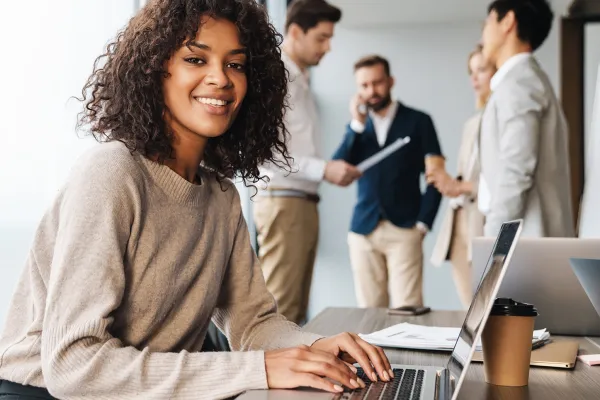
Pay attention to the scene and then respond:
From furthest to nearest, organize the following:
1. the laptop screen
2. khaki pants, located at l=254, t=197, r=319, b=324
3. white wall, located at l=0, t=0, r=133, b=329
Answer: khaki pants, located at l=254, t=197, r=319, b=324 < white wall, located at l=0, t=0, r=133, b=329 < the laptop screen

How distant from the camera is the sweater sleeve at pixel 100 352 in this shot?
3.20 ft

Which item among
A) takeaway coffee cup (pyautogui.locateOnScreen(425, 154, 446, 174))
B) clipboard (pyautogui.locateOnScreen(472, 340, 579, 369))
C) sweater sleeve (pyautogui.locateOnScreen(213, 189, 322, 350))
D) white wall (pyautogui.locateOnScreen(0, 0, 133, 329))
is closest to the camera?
clipboard (pyautogui.locateOnScreen(472, 340, 579, 369))

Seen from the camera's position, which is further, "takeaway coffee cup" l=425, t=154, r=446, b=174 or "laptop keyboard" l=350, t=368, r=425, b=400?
"takeaway coffee cup" l=425, t=154, r=446, b=174

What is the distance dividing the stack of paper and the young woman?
0.64 ft

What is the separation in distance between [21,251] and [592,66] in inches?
182

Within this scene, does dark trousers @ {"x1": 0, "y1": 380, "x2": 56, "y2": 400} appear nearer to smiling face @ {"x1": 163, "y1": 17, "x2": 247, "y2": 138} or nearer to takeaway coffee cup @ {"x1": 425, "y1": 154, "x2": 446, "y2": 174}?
smiling face @ {"x1": 163, "y1": 17, "x2": 247, "y2": 138}

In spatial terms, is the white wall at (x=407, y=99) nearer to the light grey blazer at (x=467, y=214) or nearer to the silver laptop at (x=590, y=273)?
the light grey blazer at (x=467, y=214)

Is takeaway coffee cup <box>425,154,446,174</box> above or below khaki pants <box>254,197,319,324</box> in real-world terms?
above

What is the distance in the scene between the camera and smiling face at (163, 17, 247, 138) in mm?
1271

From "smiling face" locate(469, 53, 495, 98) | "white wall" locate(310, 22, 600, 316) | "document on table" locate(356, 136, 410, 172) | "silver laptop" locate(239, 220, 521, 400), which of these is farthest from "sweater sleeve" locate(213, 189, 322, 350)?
"white wall" locate(310, 22, 600, 316)

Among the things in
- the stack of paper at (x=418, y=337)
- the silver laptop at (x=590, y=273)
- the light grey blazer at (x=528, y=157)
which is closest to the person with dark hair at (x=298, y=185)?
the light grey blazer at (x=528, y=157)

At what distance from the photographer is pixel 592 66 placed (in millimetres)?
5371

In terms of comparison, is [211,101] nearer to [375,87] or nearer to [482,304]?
[482,304]

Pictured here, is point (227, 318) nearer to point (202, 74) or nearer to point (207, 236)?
point (207, 236)
